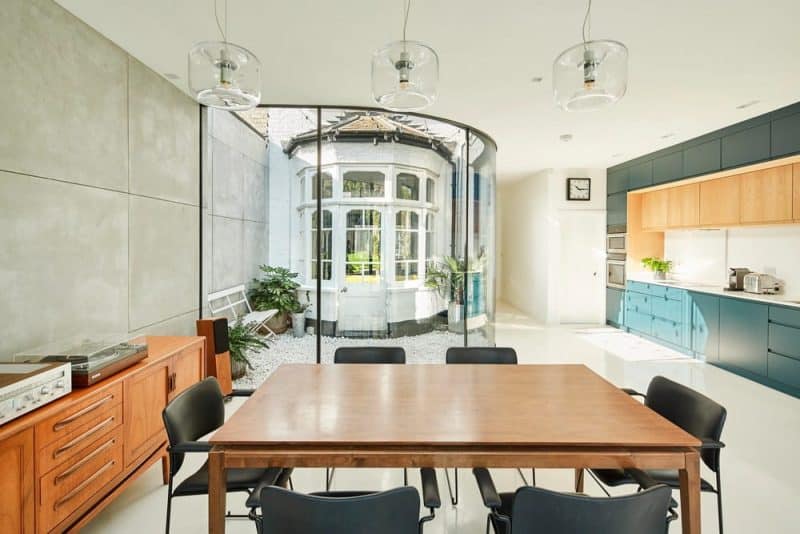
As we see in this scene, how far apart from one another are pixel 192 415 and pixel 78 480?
0.59 m

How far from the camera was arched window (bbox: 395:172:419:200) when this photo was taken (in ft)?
15.6

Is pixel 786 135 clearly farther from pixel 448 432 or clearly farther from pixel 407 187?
pixel 448 432

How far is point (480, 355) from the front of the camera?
2.88m

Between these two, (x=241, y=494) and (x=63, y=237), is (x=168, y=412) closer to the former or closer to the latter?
(x=241, y=494)

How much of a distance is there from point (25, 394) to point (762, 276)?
699 cm

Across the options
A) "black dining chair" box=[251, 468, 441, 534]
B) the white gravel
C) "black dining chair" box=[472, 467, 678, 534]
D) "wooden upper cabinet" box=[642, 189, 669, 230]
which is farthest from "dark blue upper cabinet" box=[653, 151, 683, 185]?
"black dining chair" box=[251, 468, 441, 534]

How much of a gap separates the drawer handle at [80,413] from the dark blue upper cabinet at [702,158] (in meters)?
6.77

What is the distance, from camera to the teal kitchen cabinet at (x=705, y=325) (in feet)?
17.7

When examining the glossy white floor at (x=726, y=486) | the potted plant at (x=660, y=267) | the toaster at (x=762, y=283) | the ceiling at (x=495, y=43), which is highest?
the ceiling at (x=495, y=43)

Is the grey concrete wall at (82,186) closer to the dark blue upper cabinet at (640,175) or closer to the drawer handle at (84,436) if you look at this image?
the drawer handle at (84,436)

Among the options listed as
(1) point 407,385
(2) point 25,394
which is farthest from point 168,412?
(1) point 407,385

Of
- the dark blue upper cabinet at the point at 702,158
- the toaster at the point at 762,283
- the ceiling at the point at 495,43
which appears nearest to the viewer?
the ceiling at the point at 495,43

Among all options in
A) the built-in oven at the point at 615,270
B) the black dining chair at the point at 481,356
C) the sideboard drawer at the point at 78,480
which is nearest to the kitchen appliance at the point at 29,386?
the sideboard drawer at the point at 78,480

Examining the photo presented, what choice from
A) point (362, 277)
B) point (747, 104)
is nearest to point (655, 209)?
point (747, 104)
